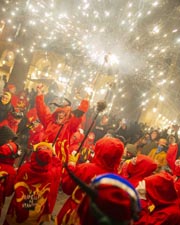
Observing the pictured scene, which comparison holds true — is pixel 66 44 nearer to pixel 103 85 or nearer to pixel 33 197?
pixel 103 85

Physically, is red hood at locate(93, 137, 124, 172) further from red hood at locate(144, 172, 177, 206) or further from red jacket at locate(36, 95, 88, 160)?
red jacket at locate(36, 95, 88, 160)

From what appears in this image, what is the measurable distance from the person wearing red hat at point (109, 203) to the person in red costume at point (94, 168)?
1879mm

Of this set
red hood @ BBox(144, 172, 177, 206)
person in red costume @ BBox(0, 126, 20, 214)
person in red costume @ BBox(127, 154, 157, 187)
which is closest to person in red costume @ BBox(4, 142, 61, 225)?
person in red costume @ BBox(0, 126, 20, 214)

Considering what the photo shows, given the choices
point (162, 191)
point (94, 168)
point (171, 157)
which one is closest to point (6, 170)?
point (94, 168)

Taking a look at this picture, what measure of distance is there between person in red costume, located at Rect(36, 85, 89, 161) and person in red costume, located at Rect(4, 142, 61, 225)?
2.36 meters

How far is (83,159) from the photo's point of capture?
9547 mm

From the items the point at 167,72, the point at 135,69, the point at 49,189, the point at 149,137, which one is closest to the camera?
the point at 49,189

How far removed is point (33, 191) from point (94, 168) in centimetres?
92

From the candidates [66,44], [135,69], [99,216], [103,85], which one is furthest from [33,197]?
[103,85]

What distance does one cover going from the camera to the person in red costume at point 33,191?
3725mm

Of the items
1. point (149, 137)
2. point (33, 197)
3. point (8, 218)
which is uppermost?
point (149, 137)

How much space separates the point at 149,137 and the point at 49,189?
9170mm

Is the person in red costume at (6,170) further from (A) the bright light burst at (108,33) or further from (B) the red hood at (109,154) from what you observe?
(A) the bright light burst at (108,33)

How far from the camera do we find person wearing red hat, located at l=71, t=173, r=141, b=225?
1629mm
